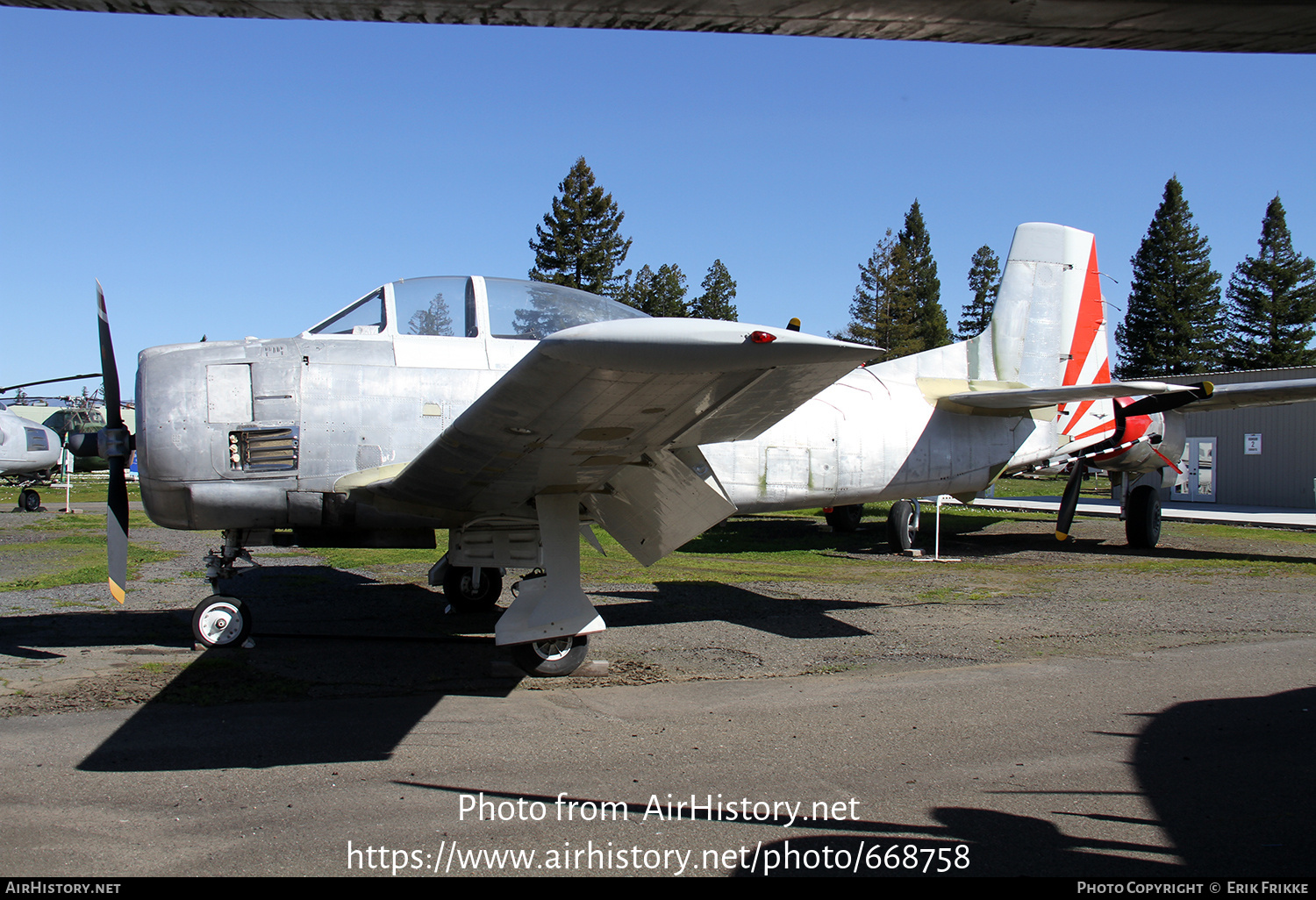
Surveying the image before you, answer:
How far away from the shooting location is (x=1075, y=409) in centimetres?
1184

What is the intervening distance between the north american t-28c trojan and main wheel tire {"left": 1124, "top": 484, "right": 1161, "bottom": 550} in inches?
243

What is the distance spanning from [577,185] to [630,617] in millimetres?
47889

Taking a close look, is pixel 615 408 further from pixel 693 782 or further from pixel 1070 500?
pixel 1070 500

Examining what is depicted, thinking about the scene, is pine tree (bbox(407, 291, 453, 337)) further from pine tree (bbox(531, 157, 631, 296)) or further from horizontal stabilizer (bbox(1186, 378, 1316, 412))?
pine tree (bbox(531, 157, 631, 296))

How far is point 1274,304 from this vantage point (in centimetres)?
5488

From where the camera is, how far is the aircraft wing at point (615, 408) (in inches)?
112

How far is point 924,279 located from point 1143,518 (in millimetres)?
60703

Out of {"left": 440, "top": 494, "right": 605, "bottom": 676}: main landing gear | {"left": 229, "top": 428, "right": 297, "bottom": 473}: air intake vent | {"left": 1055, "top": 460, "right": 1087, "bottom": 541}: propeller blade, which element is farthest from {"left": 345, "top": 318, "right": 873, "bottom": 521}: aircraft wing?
{"left": 1055, "top": 460, "right": 1087, "bottom": 541}: propeller blade

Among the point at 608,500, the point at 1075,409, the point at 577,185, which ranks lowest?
the point at 608,500

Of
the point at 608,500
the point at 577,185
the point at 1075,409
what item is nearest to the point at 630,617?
the point at 608,500

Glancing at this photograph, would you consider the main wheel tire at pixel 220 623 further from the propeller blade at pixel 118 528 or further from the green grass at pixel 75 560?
the green grass at pixel 75 560

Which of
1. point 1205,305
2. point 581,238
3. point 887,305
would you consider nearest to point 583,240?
point 581,238

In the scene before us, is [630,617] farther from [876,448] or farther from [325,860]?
[325,860]

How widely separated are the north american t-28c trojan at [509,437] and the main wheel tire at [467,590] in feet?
0.08
